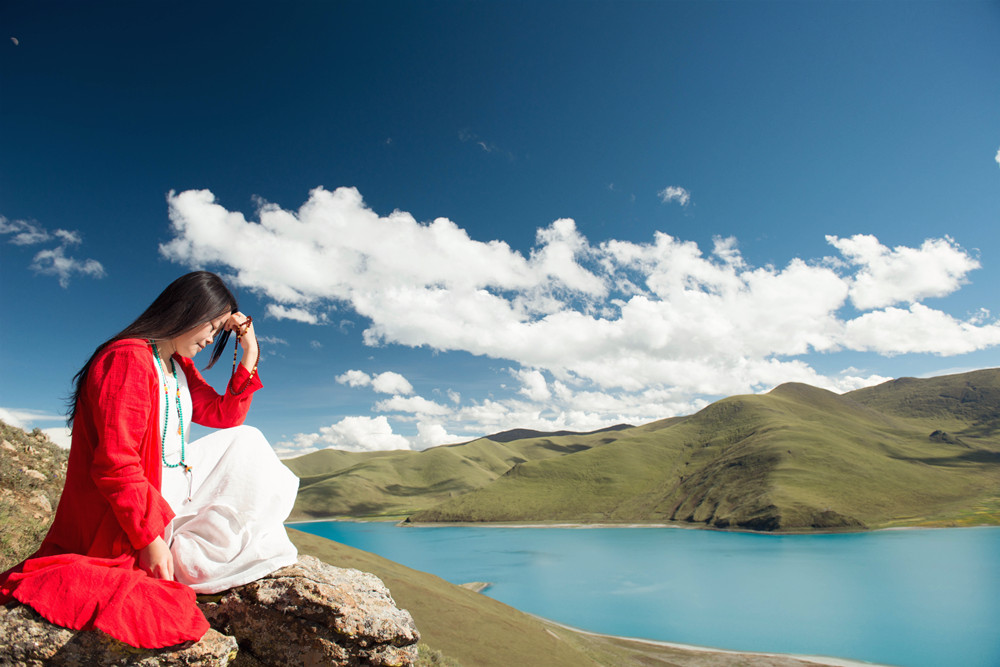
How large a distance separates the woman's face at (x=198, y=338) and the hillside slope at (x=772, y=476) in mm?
105593

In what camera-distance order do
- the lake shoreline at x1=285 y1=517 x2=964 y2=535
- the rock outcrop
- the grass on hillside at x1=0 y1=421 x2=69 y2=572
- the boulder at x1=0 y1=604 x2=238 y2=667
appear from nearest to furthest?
1. the boulder at x1=0 y1=604 x2=238 y2=667
2. the rock outcrop
3. the grass on hillside at x1=0 y1=421 x2=69 y2=572
4. the lake shoreline at x1=285 y1=517 x2=964 y2=535

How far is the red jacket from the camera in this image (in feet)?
7.61

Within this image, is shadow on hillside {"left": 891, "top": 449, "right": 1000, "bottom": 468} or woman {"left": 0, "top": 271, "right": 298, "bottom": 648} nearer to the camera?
woman {"left": 0, "top": 271, "right": 298, "bottom": 648}

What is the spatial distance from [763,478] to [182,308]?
124 meters

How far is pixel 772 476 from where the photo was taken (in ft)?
349

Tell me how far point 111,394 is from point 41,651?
120 centimetres

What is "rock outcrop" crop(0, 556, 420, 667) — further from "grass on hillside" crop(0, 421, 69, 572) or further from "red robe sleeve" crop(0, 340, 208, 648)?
"grass on hillside" crop(0, 421, 69, 572)

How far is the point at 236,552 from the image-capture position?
2.96 m

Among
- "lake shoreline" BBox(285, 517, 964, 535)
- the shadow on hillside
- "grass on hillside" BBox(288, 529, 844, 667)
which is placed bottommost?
"lake shoreline" BBox(285, 517, 964, 535)

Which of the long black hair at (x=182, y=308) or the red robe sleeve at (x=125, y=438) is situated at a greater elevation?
the long black hair at (x=182, y=308)

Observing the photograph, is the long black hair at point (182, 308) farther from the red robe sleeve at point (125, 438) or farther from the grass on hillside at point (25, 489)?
the grass on hillside at point (25, 489)

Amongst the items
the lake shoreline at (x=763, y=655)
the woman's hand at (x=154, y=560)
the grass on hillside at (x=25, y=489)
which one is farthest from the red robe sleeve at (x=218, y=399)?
the lake shoreline at (x=763, y=655)

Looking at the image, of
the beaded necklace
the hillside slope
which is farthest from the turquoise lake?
the beaded necklace

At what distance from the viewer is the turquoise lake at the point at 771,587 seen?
A: 110 ft
